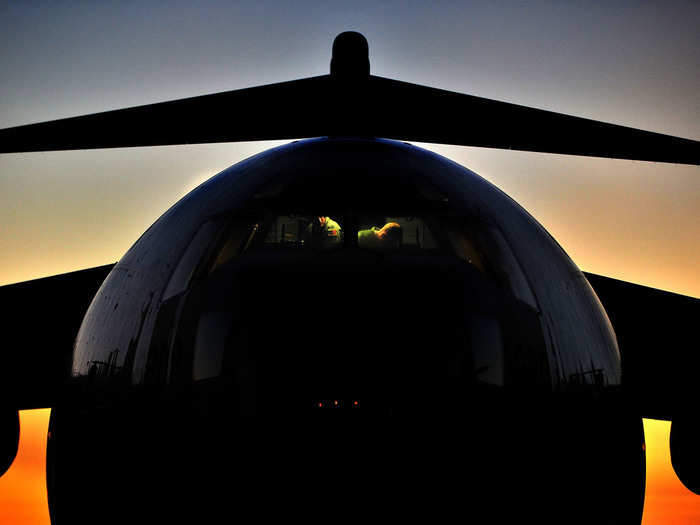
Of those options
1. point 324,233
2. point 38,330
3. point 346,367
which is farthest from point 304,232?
point 38,330

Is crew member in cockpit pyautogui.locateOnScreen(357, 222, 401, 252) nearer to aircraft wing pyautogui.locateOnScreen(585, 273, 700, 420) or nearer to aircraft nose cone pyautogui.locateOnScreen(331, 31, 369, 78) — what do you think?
aircraft wing pyautogui.locateOnScreen(585, 273, 700, 420)

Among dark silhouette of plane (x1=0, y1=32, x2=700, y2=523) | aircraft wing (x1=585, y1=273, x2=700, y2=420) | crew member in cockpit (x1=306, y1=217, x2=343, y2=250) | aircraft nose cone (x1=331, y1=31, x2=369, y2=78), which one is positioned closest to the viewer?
dark silhouette of plane (x1=0, y1=32, x2=700, y2=523)

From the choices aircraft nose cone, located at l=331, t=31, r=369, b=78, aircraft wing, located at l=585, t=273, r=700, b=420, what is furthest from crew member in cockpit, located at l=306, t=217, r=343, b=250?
aircraft nose cone, located at l=331, t=31, r=369, b=78

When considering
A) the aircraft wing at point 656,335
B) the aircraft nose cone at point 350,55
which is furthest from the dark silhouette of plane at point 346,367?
the aircraft nose cone at point 350,55

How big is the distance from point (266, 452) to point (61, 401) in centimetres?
123

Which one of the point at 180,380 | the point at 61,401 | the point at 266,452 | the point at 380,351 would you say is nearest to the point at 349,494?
the point at 266,452

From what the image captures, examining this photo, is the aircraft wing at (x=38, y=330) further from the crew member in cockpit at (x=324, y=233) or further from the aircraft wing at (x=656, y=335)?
the aircraft wing at (x=656, y=335)

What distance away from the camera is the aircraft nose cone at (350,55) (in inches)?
201

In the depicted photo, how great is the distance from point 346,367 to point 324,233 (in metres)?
0.57

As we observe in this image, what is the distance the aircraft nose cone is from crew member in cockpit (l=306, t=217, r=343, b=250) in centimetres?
273

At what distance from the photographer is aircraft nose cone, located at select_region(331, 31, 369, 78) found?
5102mm

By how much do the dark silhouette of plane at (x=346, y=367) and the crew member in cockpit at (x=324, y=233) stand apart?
0.01 metres

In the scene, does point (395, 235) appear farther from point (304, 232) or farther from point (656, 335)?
point (656, 335)

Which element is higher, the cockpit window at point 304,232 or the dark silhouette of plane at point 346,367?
the cockpit window at point 304,232
